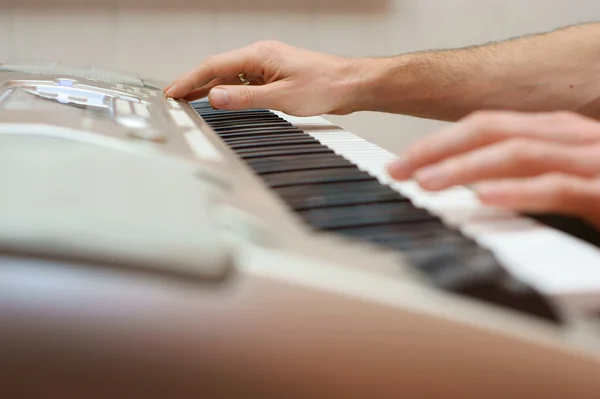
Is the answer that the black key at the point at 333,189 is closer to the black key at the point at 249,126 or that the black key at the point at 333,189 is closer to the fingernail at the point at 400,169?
the fingernail at the point at 400,169

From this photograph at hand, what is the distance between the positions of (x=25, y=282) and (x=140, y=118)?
31 centimetres

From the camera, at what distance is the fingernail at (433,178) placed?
1.38 ft

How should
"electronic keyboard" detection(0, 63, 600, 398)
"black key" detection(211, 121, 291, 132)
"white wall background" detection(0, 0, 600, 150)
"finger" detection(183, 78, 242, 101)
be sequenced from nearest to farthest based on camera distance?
"electronic keyboard" detection(0, 63, 600, 398) < "black key" detection(211, 121, 291, 132) < "finger" detection(183, 78, 242, 101) < "white wall background" detection(0, 0, 600, 150)

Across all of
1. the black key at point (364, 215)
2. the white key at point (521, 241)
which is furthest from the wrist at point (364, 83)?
the black key at point (364, 215)

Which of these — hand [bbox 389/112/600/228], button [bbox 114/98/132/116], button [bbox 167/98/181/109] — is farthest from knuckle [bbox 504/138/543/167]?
button [bbox 167/98/181/109]

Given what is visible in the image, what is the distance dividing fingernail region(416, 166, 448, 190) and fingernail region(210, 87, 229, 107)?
473 mm

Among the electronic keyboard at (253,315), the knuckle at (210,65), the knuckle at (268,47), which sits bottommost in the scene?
the electronic keyboard at (253,315)

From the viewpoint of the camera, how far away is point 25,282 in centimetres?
28

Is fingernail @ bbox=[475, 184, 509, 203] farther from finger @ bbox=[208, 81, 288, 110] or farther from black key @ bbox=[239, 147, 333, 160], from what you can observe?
finger @ bbox=[208, 81, 288, 110]

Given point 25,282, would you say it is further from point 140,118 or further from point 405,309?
point 140,118

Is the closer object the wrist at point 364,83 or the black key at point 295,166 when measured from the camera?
the black key at point 295,166

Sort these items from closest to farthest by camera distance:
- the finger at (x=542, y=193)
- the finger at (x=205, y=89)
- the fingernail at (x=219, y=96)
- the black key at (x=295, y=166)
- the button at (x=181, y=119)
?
the finger at (x=542, y=193), the black key at (x=295, y=166), the button at (x=181, y=119), the fingernail at (x=219, y=96), the finger at (x=205, y=89)

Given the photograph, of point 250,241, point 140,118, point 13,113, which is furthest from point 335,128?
point 250,241

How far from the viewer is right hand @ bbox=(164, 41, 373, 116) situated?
3.00ft
